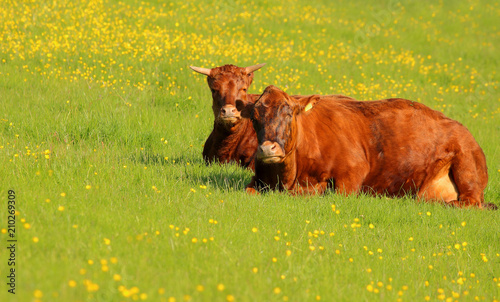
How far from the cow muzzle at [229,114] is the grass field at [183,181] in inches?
32.0

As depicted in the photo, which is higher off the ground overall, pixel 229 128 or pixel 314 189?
pixel 229 128

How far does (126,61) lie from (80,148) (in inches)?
220

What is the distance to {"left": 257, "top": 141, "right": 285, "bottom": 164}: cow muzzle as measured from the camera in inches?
268

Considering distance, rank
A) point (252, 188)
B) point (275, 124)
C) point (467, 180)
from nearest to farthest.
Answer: point (275, 124), point (252, 188), point (467, 180)

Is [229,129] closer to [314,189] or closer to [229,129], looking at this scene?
[229,129]

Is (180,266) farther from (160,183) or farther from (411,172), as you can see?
(411,172)

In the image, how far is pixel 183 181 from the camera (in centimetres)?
746

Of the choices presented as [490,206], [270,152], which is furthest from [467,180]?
[270,152]

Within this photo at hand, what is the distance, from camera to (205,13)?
19672mm

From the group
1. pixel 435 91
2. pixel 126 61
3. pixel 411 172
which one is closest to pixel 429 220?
pixel 411 172

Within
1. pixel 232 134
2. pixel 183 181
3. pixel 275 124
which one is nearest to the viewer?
pixel 275 124

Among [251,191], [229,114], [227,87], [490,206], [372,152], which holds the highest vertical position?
[227,87]

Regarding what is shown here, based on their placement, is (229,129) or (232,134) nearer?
(229,129)

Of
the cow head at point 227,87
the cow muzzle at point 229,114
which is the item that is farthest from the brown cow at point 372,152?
the cow head at point 227,87
